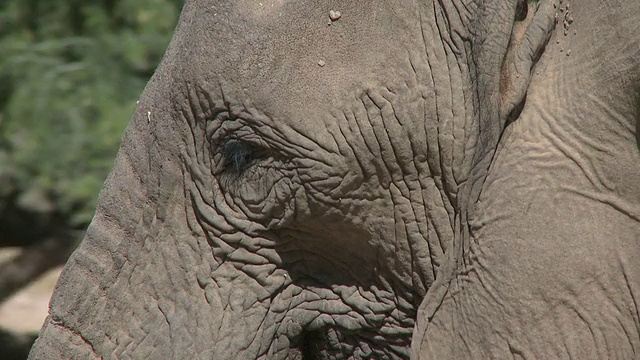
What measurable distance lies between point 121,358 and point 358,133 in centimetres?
62

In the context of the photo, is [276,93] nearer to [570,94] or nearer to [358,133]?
[358,133]

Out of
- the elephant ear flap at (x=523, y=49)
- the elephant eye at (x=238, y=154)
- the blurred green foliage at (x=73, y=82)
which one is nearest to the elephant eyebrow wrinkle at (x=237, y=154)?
the elephant eye at (x=238, y=154)

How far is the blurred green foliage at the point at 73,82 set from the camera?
497 centimetres

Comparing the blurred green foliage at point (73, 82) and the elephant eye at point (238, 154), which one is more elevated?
the blurred green foliage at point (73, 82)

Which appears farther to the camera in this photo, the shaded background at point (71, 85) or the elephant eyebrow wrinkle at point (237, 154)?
the shaded background at point (71, 85)

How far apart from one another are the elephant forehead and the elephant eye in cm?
11

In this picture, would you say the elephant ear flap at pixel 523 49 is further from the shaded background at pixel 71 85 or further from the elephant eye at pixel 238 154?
the shaded background at pixel 71 85

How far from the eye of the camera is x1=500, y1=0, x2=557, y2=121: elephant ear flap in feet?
6.21

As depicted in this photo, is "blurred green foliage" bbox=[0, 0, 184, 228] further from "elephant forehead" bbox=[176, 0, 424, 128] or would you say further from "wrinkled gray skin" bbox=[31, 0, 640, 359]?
"elephant forehead" bbox=[176, 0, 424, 128]

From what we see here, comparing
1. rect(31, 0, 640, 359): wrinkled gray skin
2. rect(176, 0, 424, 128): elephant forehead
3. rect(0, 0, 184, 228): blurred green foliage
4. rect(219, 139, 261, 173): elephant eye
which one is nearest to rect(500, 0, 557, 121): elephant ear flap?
rect(31, 0, 640, 359): wrinkled gray skin

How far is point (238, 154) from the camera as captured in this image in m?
2.12

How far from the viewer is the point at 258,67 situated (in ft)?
6.59

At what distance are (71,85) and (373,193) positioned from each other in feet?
10.8

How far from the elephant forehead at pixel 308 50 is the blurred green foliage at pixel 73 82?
2953 mm
